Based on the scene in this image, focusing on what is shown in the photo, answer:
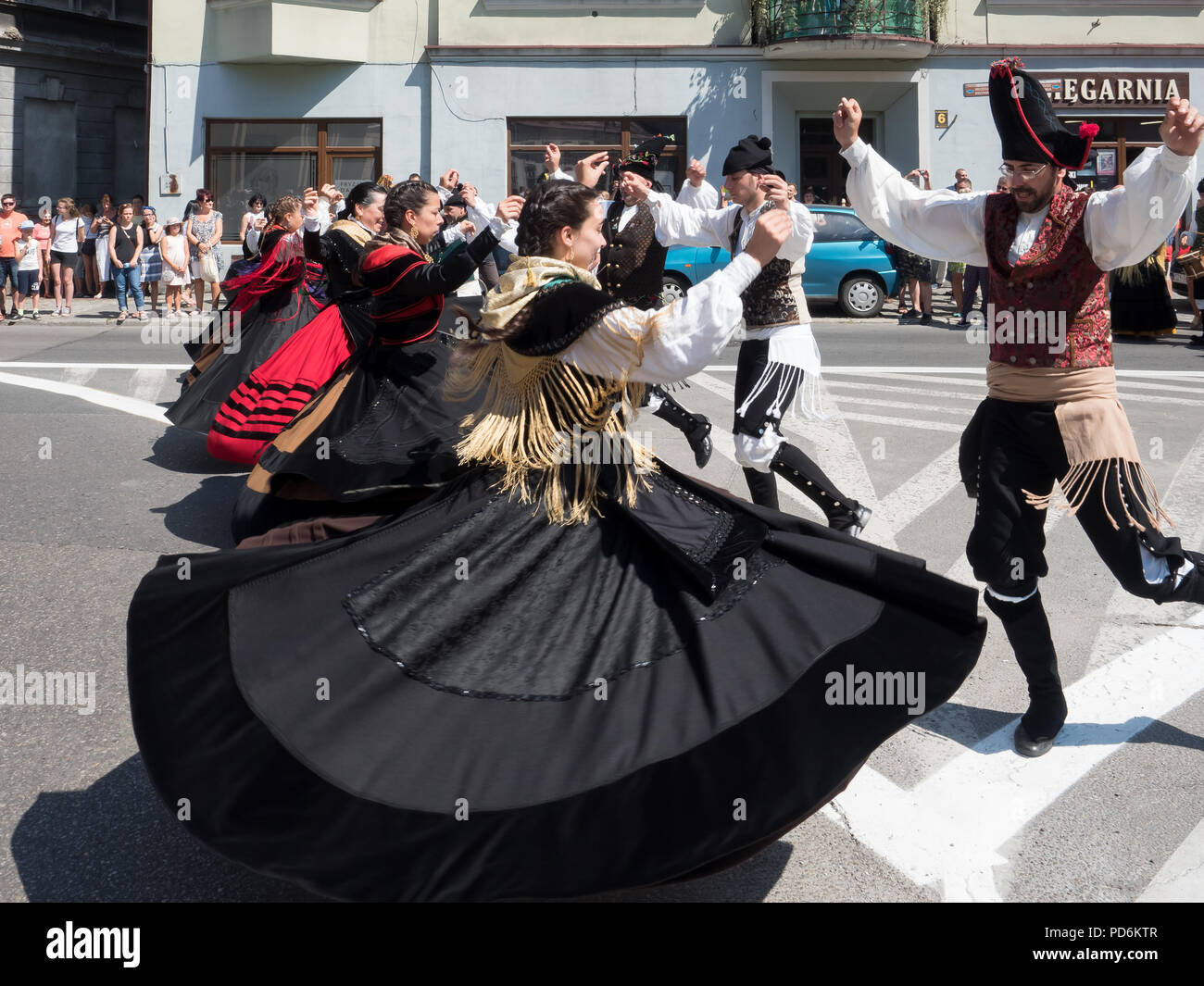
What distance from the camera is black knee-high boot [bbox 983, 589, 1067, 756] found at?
4.21m

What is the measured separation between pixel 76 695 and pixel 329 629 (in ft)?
6.59

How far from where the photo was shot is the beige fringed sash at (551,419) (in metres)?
3.35

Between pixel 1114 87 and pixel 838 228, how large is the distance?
9.58m

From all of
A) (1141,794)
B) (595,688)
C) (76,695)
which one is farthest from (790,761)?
(76,695)

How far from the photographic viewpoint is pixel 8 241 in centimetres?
1772

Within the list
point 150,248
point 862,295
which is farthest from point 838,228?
point 150,248

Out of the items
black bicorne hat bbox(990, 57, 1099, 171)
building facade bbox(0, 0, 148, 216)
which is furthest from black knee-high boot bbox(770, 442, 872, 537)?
building facade bbox(0, 0, 148, 216)

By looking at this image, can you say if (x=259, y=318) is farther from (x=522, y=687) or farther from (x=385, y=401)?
(x=522, y=687)

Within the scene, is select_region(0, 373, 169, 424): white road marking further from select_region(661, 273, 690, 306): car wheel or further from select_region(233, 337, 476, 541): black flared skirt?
select_region(661, 273, 690, 306): car wheel

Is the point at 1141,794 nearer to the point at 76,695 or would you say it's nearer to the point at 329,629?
the point at 329,629

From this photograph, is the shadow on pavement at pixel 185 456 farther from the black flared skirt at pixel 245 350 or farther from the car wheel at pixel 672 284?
the car wheel at pixel 672 284

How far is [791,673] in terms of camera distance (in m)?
3.03
